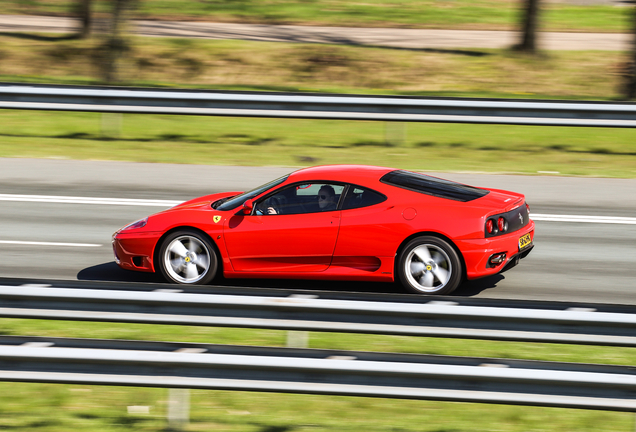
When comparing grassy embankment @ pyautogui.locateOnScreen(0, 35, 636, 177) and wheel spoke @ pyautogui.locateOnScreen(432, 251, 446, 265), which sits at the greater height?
grassy embankment @ pyautogui.locateOnScreen(0, 35, 636, 177)

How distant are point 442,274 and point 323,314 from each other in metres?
2.63

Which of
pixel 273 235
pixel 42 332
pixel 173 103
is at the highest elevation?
pixel 173 103

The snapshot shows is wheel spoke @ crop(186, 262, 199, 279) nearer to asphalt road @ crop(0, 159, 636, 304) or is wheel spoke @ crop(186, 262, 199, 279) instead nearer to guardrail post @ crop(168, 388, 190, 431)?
asphalt road @ crop(0, 159, 636, 304)

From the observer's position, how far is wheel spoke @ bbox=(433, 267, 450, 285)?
7513 mm

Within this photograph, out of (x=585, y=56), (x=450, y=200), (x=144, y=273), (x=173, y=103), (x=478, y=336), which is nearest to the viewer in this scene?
(x=478, y=336)

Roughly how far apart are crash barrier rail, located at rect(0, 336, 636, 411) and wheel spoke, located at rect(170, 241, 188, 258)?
332cm

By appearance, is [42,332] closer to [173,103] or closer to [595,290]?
[595,290]

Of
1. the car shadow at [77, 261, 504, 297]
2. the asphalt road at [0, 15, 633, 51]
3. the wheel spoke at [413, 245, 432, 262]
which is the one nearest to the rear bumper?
the wheel spoke at [413, 245, 432, 262]

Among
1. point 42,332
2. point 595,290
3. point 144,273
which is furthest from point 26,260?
point 595,290

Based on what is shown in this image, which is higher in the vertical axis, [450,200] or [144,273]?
[450,200]

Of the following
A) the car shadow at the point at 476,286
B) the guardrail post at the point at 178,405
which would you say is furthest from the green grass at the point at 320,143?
the guardrail post at the point at 178,405

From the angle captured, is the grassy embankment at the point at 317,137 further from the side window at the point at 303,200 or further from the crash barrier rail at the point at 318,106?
the side window at the point at 303,200

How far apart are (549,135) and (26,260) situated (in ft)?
32.8

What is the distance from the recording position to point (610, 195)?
38.8ft
